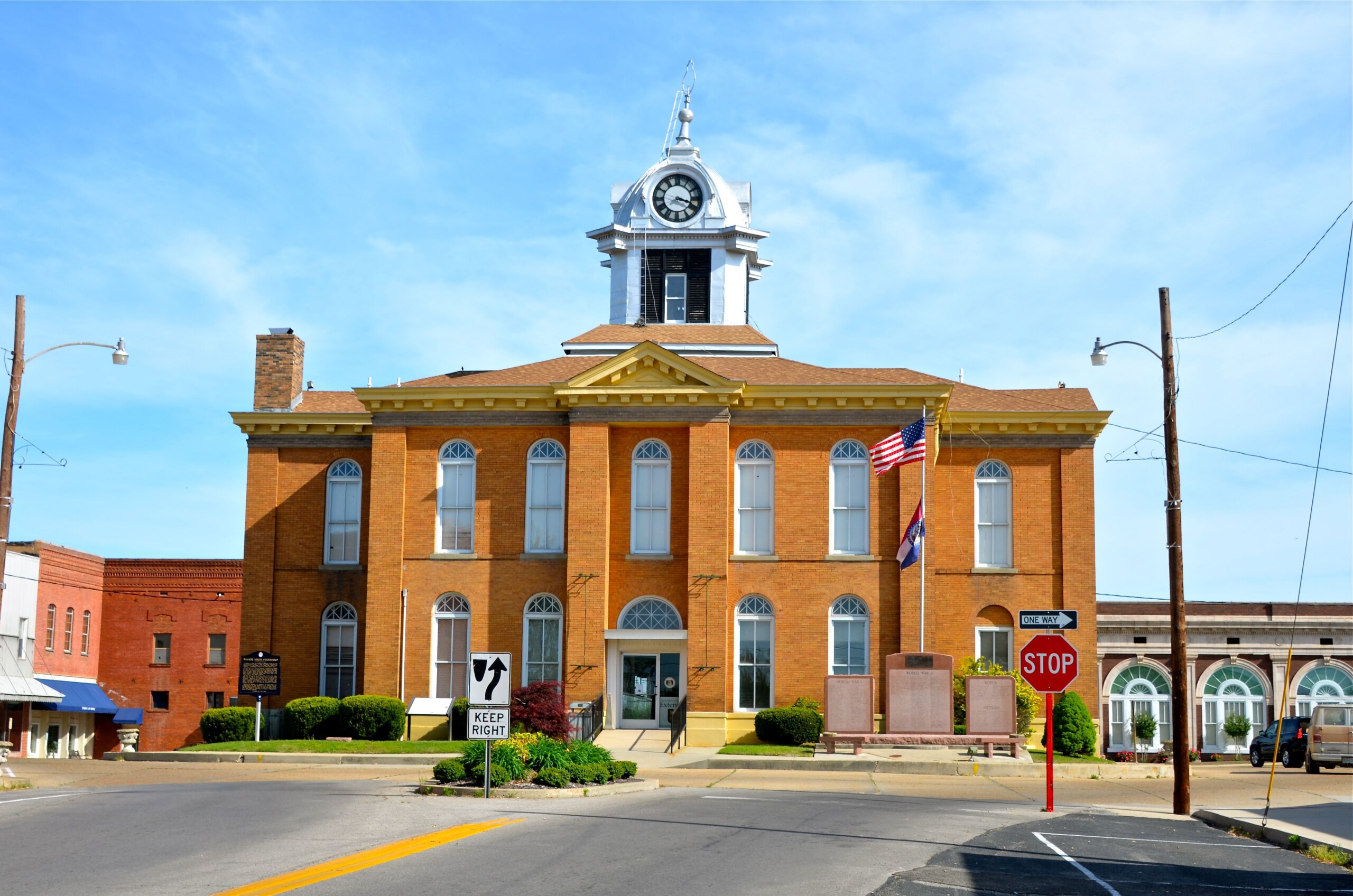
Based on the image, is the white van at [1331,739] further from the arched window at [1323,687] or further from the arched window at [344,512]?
the arched window at [344,512]

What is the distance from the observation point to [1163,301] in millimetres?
27266

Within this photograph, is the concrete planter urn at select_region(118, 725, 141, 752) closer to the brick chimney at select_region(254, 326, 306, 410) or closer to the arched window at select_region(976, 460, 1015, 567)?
the brick chimney at select_region(254, 326, 306, 410)

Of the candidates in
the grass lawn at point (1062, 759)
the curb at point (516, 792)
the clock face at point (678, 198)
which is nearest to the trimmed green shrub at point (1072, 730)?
the grass lawn at point (1062, 759)

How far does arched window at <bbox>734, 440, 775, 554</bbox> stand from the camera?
3947 cm

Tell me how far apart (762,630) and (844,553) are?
2928 millimetres

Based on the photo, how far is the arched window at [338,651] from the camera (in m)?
41.7

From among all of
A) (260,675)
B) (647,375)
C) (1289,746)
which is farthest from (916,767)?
(260,675)

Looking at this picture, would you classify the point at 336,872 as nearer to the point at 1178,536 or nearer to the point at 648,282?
the point at 1178,536

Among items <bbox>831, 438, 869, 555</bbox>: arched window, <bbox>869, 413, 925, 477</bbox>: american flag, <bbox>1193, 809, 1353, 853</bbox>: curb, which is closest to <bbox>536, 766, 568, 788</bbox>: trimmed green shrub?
<bbox>1193, 809, 1353, 853</bbox>: curb

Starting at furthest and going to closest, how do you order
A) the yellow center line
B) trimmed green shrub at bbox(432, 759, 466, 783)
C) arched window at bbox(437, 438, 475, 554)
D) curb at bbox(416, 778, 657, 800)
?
arched window at bbox(437, 438, 475, 554)
trimmed green shrub at bbox(432, 759, 466, 783)
curb at bbox(416, 778, 657, 800)
the yellow center line

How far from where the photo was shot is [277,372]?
43938 mm

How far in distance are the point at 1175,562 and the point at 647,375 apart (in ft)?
54.7

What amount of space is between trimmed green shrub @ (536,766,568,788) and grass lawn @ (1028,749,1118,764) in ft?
48.4

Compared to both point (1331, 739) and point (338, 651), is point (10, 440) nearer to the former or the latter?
point (338, 651)
